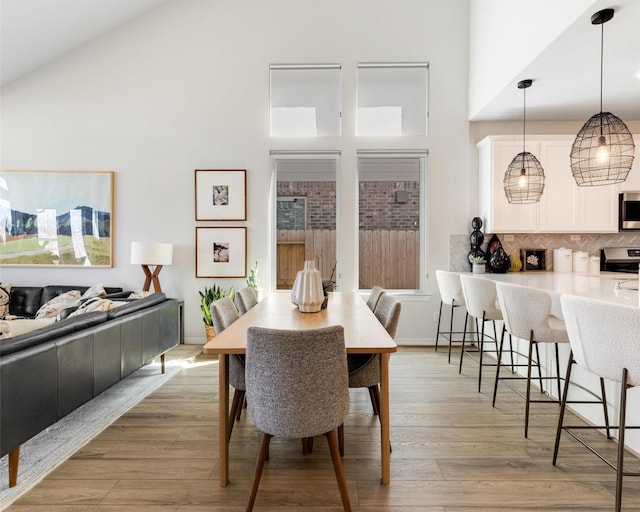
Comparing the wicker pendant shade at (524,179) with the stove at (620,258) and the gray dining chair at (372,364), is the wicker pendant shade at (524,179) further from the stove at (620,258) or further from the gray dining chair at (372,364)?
the gray dining chair at (372,364)

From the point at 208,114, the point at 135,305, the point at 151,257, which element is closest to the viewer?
the point at 135,305

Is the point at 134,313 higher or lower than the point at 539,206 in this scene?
lower

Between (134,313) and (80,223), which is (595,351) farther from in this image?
(80,223)

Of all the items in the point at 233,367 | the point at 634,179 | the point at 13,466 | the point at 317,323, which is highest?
the point at 634,179

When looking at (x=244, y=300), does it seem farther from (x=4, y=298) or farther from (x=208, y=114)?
(x=4, y=298)

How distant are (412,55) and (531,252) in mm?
2725

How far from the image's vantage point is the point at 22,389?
183 centimetres

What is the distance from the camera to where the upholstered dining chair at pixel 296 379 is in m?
1.50

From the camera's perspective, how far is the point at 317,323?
212 cm

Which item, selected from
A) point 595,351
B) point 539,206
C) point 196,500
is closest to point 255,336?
point 196,500

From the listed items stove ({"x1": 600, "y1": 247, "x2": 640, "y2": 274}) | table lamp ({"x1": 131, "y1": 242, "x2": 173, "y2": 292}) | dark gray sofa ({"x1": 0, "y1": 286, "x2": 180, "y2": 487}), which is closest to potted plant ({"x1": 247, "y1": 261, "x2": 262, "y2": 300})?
table lamp ({"x1": 131, "y1": 242, "x2": 173, "y2": 292})

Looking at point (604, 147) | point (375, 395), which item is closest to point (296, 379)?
point (375, 395)

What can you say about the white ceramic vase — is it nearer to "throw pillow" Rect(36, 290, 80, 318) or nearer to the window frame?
the window frame

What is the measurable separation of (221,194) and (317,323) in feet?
9.73
